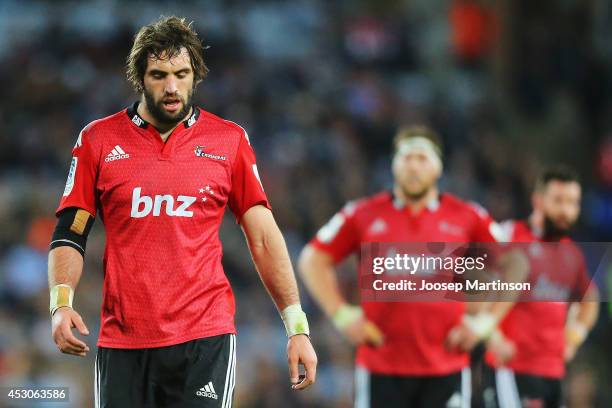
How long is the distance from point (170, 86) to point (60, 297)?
97 cm

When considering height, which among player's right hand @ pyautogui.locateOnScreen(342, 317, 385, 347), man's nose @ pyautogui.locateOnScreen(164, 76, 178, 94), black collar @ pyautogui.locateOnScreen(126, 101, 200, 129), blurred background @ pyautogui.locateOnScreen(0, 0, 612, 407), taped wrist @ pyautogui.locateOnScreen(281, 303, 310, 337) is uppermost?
blurred background @ pyautogui.locateOnScreen(0, 0, 612, 407)

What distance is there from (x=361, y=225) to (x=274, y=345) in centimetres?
411

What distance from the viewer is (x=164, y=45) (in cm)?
493

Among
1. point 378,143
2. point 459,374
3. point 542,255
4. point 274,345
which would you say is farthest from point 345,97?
point 459,374

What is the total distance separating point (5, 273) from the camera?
11.6 metres

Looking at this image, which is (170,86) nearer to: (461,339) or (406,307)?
(406,307)

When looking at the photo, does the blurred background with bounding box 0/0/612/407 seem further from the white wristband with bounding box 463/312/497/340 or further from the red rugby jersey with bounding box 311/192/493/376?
the red rugby jersey with bounding box 311/192/493/376

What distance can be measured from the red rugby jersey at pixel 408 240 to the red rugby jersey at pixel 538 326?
31.5 inches

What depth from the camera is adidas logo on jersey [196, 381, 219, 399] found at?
480cm

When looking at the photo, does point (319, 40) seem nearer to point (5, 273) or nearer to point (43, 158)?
point (43, 158)

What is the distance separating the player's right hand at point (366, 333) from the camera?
296 inches

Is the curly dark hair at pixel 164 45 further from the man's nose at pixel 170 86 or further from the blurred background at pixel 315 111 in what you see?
the blurred background at pixel 315 111
